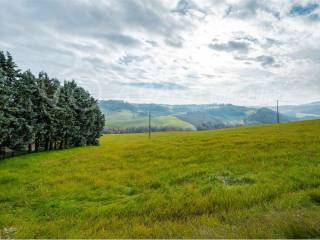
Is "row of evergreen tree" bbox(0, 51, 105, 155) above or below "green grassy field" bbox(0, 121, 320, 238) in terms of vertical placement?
above

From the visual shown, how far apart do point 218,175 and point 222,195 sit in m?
4.39

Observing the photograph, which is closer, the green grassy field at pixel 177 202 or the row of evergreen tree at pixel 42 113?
the green grassy field at pixel 177 202

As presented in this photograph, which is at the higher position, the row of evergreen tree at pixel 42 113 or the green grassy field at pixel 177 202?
the row of evergreen tree at pixel 42 113

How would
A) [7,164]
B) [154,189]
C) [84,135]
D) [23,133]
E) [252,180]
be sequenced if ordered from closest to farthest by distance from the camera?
[252,180], [154,189], [7,164], [23,133], [84,135]

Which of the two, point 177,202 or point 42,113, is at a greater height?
point 42,113

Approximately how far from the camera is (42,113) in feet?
140

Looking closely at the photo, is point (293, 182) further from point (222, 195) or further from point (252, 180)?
point (222, 195)

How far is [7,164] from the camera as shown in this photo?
96.7ft

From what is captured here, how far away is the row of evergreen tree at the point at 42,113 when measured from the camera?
3334 centimetres

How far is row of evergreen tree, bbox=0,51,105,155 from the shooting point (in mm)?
33344

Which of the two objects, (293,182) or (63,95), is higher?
(63,95)

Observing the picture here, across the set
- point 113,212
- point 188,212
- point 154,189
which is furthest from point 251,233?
point 154,189

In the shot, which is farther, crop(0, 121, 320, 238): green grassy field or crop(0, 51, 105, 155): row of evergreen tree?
crop(0, 51, 105, 155): row of evergreen tree

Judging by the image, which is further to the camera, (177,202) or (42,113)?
(42,113)
